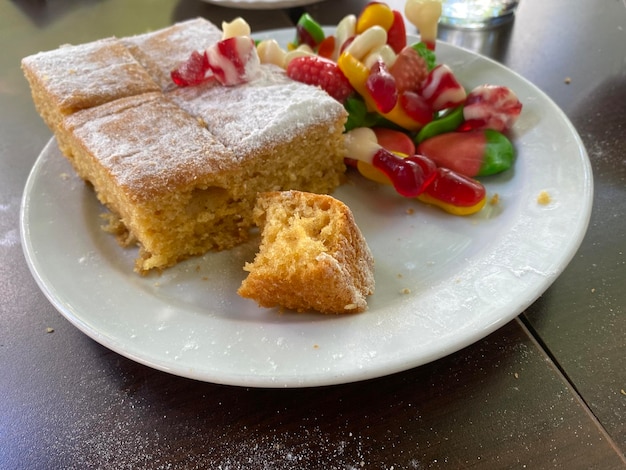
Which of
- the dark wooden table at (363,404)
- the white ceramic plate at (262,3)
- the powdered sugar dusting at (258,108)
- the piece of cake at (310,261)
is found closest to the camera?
the dark wooden table at (363,404)

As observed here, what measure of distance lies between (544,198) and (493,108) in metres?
0.37

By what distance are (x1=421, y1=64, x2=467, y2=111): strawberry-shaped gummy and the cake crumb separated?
1.43ft

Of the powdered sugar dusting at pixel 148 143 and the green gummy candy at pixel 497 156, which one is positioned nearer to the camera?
the powdered sugar dusting at pixel 148 143

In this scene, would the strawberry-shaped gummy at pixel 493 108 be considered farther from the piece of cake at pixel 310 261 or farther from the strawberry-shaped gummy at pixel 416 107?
the piece of cake at pixel 310 261

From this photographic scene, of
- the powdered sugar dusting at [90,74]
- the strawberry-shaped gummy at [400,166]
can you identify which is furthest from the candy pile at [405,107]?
the powdered sugar dusting at [90,74]

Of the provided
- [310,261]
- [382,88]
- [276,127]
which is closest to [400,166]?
[382,88]

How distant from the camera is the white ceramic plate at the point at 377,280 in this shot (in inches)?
40.8

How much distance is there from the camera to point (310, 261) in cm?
112

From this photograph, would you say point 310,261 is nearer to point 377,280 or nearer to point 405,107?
point 377,280

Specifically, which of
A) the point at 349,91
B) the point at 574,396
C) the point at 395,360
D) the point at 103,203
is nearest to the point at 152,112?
the point at 103,203

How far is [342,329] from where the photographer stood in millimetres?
1103

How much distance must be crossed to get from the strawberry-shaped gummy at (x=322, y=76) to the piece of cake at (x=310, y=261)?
452 mm

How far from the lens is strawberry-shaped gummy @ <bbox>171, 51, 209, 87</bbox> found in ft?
5.13

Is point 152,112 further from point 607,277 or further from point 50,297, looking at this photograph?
point 607,277
